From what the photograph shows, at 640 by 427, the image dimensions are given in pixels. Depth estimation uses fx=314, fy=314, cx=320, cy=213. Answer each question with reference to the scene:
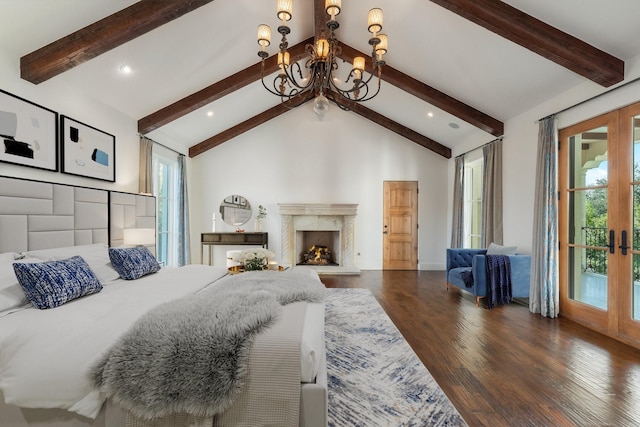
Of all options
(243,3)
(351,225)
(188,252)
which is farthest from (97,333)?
(351,225)

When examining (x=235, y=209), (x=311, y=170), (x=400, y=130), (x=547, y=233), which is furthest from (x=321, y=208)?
(x=547, y=233)

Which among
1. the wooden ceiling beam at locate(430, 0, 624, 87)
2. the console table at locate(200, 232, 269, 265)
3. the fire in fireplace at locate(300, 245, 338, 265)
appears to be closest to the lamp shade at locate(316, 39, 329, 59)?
the wooden ceiling beam at locate(430, 0, 624, 87)

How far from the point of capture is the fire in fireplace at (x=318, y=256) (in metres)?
6.98

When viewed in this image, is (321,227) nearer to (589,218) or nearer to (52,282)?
(589,218)

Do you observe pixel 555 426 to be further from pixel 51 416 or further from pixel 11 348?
pixel 11 348

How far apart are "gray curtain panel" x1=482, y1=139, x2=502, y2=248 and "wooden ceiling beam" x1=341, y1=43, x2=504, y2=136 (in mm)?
327

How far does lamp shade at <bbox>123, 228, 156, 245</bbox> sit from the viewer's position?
3.86 meters

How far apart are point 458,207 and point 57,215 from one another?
6.27 metres

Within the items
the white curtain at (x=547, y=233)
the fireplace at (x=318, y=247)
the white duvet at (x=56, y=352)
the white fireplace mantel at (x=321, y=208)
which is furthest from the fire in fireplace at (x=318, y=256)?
the white duvet at (x=56, y=352)

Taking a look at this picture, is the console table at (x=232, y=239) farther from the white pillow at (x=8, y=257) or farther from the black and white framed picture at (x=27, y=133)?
A: the white pillow at (x=8, y=257)

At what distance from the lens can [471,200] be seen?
643 centimetres

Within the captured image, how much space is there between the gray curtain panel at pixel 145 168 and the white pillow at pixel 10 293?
2.73 metres

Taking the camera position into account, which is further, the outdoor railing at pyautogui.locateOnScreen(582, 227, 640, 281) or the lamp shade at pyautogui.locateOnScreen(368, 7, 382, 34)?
the outdoor railing at pyautogui.locateOnScreen(582, 227, 640, 281)

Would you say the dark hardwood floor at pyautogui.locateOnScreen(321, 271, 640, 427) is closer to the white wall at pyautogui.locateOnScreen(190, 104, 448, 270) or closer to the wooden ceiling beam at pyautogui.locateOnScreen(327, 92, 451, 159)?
the white wall at pyautogui.locateOnScreen(190, 104, 448, 270)
